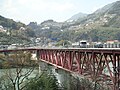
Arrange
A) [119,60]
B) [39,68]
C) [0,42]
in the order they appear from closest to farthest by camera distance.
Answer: [119,60] < [39,68] < [0,42]

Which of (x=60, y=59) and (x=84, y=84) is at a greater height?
(x=60, y=59)

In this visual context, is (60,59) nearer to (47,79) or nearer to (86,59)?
(47,79)

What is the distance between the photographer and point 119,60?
29016 mm

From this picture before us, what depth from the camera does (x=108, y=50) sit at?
2988 centimetres

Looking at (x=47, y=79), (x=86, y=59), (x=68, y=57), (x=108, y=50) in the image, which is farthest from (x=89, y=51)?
(x=47, y=79)

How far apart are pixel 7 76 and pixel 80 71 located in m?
16.0

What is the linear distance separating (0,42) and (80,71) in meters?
161

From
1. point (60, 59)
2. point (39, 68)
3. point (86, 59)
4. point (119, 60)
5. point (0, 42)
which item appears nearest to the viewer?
point (119, 60)

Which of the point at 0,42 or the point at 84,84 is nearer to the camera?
the point at 84,84

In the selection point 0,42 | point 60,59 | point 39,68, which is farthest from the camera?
point 0,42

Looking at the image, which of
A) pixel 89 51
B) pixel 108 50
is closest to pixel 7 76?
pixel 89 51

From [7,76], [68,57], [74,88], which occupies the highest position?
[68,57]

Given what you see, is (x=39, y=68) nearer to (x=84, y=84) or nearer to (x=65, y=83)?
(x=65, y=83)

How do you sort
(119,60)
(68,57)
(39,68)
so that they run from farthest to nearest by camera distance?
(39,68) < (68,57) < (119,60)
